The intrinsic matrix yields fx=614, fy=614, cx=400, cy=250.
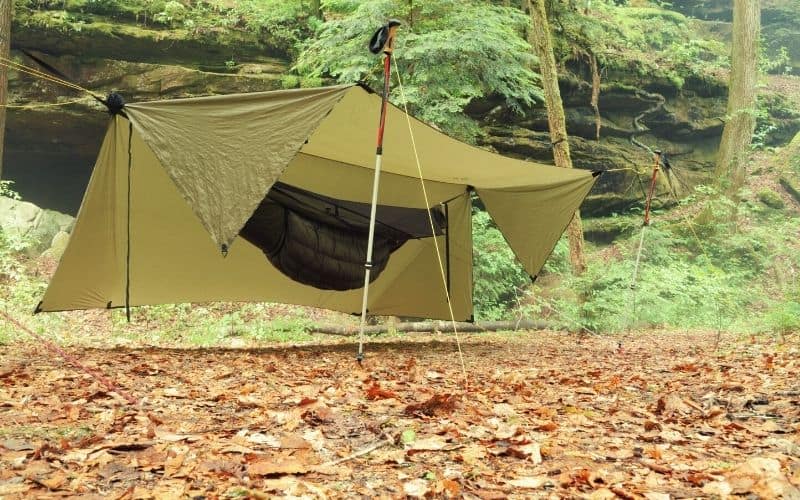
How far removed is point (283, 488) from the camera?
47.9 inches

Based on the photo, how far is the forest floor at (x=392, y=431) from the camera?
127 centimetres

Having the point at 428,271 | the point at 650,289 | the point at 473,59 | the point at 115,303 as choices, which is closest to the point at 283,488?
the point at 115,303

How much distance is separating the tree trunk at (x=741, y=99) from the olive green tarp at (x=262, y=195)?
6.18 metres

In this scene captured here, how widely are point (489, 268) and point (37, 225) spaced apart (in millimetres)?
6291

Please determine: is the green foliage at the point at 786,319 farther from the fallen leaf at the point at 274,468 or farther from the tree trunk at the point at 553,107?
the fallen leaf at the point at 274,468

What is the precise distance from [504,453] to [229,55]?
821cm

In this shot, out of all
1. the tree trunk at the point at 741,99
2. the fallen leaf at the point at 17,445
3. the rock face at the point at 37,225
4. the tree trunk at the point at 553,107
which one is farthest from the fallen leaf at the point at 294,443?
the tree trunk at the point at 741,99

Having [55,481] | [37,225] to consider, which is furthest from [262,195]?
[37,225]

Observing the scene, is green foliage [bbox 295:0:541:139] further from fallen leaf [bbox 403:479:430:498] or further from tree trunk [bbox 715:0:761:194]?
tree trunk [bbox 715:0:761:194]

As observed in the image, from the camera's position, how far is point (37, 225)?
8.55 m

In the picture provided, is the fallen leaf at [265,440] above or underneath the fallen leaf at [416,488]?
underneath

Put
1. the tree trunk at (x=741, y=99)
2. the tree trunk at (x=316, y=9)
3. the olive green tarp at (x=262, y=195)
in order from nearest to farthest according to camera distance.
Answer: the olive green tarp at (x=262, y=195)
the tree trunk at (x=316, y=9)
the tree trunk at (x=741, y=99)

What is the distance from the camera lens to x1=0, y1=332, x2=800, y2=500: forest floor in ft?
4.17

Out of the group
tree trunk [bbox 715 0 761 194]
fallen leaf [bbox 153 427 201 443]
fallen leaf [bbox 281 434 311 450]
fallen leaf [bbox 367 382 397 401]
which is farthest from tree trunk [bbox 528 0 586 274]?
fallen leaf [bbox 153 427 201 443]
